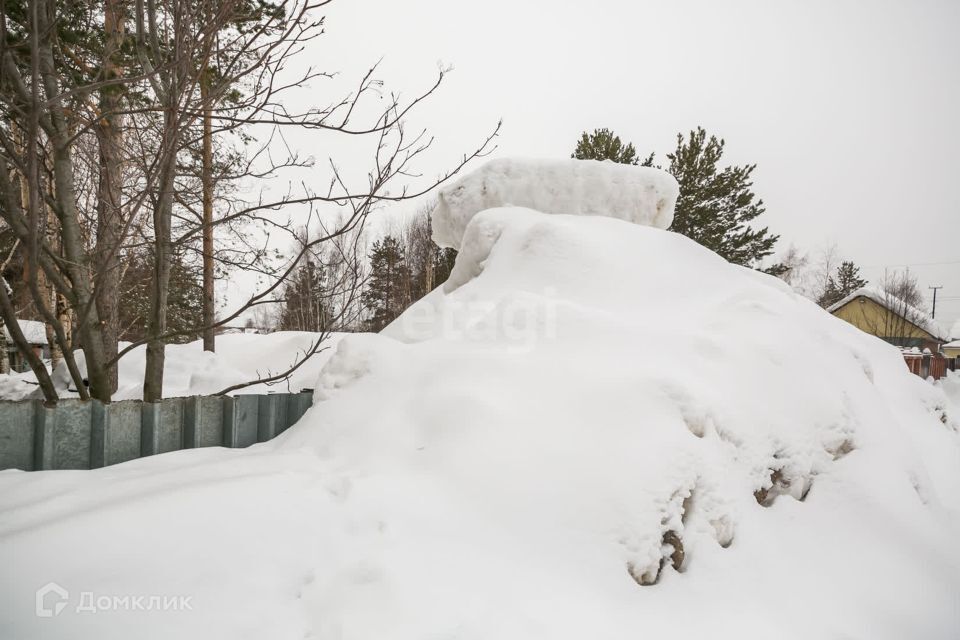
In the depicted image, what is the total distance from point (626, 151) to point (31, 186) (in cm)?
1737

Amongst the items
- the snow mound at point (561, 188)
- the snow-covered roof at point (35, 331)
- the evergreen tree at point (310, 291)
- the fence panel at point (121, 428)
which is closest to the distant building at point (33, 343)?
the snow-covered roof at point (35, 331)

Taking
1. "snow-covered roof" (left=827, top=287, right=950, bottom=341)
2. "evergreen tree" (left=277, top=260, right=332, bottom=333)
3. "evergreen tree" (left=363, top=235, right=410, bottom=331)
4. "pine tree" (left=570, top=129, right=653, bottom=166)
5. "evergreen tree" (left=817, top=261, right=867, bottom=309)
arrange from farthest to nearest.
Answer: "evergreen tree" (left=817, top=261, right=867, bottom=309), "evergreen tree" (left=363, top=235, right=410, bottom=331), "snow-covered roof" (left=827, top=287, right=950, bottom=341), "pine tree" (left=570, top=129, right=653, bottom=166), "evergreen tree" (left=277, top=260, right=332, bottom=333)

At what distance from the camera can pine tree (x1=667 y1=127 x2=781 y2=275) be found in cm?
1714

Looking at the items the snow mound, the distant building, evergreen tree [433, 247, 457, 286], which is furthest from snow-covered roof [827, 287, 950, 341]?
the distant building

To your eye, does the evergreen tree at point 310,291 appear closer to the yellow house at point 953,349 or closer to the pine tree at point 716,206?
the pine tree at point 716,206

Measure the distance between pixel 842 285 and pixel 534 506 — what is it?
34942 mm

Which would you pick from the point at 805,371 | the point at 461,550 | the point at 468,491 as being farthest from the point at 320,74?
the point at 805,371

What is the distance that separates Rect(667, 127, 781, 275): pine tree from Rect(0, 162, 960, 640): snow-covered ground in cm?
1493

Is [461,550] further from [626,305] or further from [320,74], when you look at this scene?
[626,305]

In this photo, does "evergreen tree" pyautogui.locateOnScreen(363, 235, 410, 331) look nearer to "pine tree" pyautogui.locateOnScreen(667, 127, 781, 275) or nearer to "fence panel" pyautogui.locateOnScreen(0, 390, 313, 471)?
"pine tree" pyautogui.locateOnScreen(667, 127, 781, 275)

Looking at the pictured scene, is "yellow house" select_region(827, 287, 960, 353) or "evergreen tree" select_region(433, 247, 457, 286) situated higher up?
"evergreen tree" select_region(433, 247, 457, 286)

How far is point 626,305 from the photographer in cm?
395

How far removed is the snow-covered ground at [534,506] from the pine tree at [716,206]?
14927 mm

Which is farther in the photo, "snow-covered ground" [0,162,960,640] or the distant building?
the distant building
